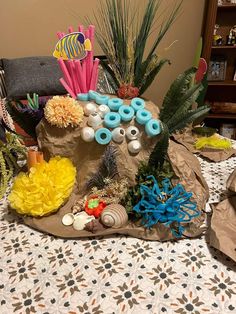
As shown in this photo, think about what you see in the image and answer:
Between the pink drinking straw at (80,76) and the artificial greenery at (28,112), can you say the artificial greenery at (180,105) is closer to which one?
the pink drinking straw at (80,76)

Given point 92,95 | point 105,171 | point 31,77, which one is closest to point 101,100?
point 92,95

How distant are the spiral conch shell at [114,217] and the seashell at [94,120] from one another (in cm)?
28

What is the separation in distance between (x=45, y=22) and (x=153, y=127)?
6.35ft

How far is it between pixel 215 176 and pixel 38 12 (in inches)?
80.9

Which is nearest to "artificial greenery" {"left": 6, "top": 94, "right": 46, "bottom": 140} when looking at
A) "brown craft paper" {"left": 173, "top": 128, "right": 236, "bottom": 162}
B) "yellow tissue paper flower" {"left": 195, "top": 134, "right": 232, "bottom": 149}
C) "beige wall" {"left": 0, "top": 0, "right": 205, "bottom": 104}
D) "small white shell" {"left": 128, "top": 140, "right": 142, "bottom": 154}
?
"small white shell" {"left": 128, "top": 140, "right": 142, "bottom": 154}

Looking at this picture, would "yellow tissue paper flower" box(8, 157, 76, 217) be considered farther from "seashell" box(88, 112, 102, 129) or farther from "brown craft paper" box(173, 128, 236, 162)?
"brown craft paper" box(173, 128, 236, 162)

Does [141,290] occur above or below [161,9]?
below

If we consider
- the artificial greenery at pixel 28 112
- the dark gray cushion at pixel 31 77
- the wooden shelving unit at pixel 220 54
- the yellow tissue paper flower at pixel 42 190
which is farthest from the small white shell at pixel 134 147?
the wooden shelving unit at pixel 220 54

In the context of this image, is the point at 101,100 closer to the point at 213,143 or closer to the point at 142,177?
the point at 142,177

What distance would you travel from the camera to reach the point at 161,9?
230 cm

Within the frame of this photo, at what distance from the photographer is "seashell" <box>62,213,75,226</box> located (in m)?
0.83

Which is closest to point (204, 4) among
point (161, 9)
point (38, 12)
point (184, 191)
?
point (161, 9)

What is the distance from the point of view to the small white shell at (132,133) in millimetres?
869

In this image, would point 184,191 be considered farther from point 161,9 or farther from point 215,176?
point 161,9
